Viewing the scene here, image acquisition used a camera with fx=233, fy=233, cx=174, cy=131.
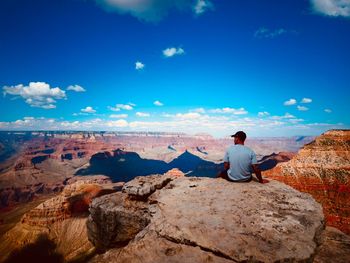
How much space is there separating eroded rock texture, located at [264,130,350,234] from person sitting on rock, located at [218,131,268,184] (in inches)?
1461

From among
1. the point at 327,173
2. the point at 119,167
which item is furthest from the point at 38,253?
the point at 119,167

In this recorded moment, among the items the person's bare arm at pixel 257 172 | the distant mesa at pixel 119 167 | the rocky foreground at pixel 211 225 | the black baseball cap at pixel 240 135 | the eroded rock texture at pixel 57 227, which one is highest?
the black baseball cap at pixel 240 135

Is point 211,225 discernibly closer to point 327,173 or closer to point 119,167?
point 327,173

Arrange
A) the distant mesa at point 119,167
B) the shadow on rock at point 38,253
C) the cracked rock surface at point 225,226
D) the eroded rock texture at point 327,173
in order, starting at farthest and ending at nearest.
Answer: the distant mesa at point 119,167
the shadow on rock at point 38,253
the eroded rock texture at point 327,173
the cracked rock surface at point 225,226

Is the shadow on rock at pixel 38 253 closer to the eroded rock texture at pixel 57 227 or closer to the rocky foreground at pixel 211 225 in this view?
the eroded rock texture at pixel 57 227

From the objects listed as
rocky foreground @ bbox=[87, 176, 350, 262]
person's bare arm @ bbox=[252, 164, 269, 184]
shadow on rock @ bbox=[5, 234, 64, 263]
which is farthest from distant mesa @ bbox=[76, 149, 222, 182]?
rocky foreground @ bbox=[87, 176, 350, 262]

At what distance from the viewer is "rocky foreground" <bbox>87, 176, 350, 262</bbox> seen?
393 cm

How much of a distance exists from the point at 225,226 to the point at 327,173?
4874 cm

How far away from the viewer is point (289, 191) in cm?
704

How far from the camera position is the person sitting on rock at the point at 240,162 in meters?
7.00

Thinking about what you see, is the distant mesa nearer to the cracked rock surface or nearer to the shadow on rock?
the shadow on rock

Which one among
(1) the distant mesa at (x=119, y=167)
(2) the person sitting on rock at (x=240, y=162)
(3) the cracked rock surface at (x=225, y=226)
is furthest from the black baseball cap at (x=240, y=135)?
(1) the distant mesa at (x=119, y=167)

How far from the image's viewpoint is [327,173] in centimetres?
4416

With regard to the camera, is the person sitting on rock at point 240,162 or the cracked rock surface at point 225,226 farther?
the person sitting on rock at point 240,162
